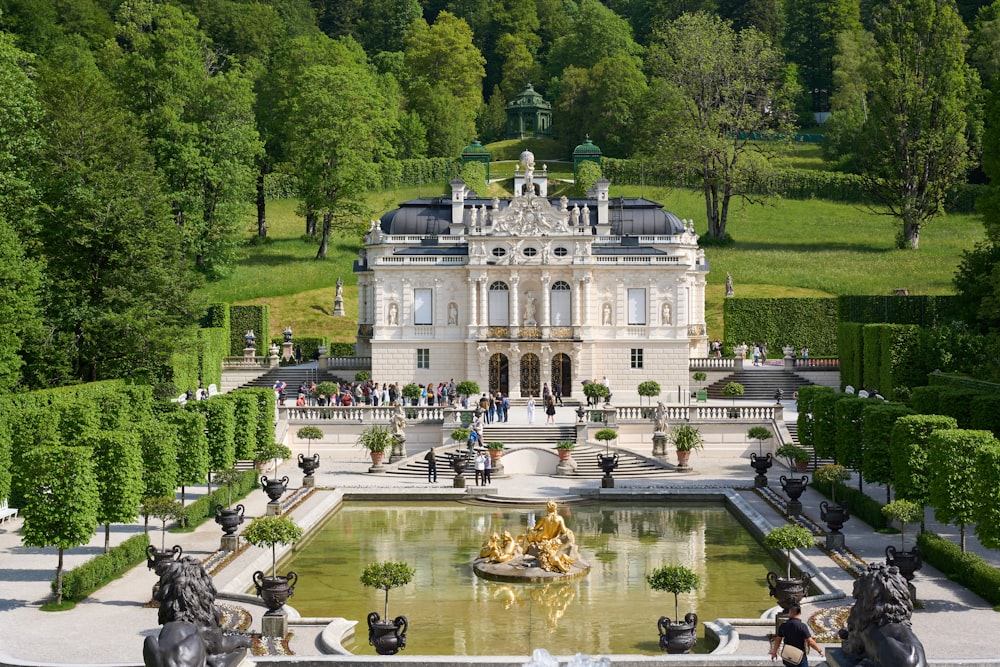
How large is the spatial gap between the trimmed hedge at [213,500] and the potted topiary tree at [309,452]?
5.64ft

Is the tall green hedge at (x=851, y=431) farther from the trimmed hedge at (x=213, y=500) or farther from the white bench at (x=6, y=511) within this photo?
the white bench at (x=6, y=511)

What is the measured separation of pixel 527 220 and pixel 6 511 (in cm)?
3208

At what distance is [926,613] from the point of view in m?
25.5

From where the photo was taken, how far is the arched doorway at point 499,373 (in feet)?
205

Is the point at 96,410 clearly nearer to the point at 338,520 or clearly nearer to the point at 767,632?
the point at 338,520

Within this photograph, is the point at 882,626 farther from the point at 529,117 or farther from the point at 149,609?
the point at 529,117

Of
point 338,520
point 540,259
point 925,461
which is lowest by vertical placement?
point 338,520

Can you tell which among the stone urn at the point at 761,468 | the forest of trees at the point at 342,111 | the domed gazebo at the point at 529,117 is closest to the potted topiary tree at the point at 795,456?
the stone urn at the point at 761,468

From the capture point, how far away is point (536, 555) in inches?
1227

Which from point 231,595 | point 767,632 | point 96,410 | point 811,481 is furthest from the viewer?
point 811,481

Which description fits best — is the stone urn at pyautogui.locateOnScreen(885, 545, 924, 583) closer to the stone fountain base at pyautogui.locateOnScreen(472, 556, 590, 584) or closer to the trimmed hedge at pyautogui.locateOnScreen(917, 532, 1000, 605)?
the trimmed hedge at pyautogui.locateOnScreen(917, 532, 1000, 605)

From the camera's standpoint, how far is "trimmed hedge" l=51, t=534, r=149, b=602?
1050 inches

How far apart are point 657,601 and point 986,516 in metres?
7.73

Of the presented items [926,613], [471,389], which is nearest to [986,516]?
[926,613]
